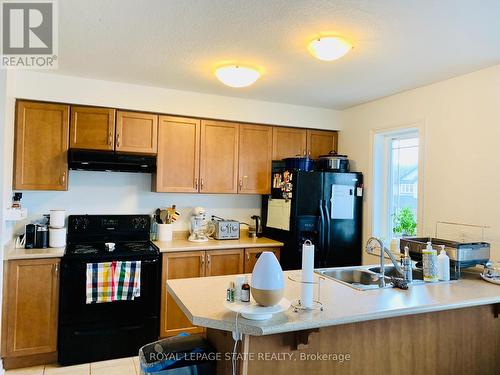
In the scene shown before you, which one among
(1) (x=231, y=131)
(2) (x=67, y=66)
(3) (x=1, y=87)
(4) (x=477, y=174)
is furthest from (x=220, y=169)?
(4) (x=477, y=174)

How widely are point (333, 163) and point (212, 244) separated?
1.53 m

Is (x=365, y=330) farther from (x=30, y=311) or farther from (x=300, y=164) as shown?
(x=30, y=311)

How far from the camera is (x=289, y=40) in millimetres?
2254

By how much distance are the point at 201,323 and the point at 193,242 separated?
6.68ft

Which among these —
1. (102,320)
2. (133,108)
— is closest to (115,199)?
(133,108)

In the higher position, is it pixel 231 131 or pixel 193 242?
pixel 231 131

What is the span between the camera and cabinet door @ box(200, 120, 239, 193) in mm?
3635

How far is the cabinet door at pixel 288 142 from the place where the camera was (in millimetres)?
3953

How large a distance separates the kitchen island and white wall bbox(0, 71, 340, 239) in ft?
5.77

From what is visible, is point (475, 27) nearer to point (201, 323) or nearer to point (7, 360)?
point (201, 323)

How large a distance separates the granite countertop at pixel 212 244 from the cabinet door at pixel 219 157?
53 cm

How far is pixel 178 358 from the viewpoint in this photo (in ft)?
5.87

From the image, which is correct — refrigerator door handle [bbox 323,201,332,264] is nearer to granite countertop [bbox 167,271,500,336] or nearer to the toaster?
the toaster
